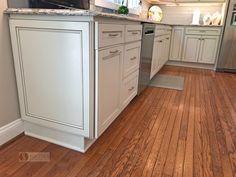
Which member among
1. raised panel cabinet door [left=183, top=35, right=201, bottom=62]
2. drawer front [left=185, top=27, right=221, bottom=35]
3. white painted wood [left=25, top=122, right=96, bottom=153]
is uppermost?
drawer front [left=185, top=27, right=221, bottom=35]

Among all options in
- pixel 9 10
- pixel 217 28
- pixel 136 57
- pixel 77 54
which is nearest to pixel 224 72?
pixel 217 28

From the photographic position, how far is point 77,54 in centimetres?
115

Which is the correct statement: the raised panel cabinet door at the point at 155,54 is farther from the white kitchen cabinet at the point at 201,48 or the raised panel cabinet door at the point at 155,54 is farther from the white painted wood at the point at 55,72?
the white painted wood at the point at 55,72

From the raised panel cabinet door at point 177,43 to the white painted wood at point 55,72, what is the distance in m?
3.56

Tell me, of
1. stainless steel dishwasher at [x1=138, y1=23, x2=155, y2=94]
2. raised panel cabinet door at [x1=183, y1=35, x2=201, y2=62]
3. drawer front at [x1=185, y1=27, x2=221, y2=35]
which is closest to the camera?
stainless steel dishwasher at [x1=138, y1=23, x2=155, y2=94]

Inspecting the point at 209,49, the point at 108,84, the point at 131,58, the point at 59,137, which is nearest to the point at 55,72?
the point at 108,84

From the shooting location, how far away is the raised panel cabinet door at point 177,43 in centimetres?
423

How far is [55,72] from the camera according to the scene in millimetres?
1256

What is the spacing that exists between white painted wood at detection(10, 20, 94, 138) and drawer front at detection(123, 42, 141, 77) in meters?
0.58

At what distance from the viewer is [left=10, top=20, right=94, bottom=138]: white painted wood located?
114 centimetres

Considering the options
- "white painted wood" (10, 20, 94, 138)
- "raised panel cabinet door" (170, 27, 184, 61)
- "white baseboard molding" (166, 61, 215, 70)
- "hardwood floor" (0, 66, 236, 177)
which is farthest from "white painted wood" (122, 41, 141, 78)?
"white baseboard molding" (166, 61, 215, 70)

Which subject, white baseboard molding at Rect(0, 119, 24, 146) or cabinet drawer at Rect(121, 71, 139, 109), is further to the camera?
cabinet drawer at Rect(121, 71, 139, 109)

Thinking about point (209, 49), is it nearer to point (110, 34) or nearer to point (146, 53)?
point (146, 53)

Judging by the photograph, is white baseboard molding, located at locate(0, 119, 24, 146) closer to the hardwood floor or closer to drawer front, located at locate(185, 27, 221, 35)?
the hardwood floor
